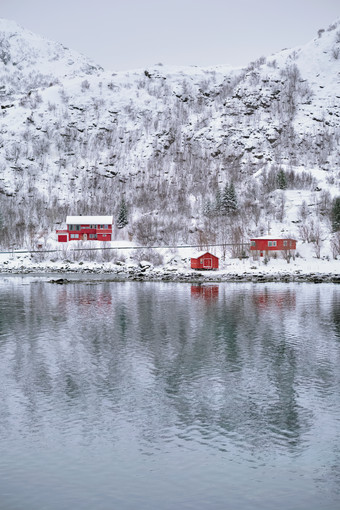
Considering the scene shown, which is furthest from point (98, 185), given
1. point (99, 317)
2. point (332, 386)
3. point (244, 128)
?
point (332, 386)

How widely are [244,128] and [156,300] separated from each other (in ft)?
308

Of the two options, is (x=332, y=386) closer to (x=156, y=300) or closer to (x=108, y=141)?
(x=156, y=300)

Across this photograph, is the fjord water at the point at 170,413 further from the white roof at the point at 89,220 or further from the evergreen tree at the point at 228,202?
the evergreen tree at the point at 228,202

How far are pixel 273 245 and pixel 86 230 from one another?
3355 cm

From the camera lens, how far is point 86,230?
88688 millimetres

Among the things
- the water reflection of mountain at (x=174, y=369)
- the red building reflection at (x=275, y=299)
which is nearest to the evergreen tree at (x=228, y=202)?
the red building reflection at (x=275, y=299)

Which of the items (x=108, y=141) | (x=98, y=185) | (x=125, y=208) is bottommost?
(x=125, y=208)

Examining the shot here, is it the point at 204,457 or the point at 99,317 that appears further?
the point at 99,317

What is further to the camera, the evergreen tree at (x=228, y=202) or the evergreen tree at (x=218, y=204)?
the evergreen tree at (x=218, y=204)

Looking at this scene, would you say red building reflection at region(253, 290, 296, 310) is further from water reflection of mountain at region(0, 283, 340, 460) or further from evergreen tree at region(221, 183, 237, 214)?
evergreen tree at region(221, 183, 237, 214)

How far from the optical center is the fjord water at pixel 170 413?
1148cm

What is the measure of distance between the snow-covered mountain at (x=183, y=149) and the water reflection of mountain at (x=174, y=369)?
4634 cm

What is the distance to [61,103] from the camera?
147m

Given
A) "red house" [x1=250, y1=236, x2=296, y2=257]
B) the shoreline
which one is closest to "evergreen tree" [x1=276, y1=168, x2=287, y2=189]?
"red house" [x1=250, y1=236, x2=296, y2=257]
